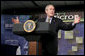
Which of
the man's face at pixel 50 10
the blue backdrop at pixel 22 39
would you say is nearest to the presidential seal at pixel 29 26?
the man's face at pixel 50 10

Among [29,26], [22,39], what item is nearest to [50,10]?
[29,26]

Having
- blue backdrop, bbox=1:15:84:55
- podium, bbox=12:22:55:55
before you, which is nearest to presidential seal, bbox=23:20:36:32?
podium, bbox=12:22:55:55

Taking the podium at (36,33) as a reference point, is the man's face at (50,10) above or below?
above

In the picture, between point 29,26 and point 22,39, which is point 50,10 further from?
point 22,39

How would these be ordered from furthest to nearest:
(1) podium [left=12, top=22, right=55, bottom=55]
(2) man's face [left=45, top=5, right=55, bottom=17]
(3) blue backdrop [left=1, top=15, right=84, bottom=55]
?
(3) blue backdrop [left=1, top=15, right=84, bottom=55] < (2) man's face [left=45, top=5, right=55, bottom=17] < (1) podium [left=12, top=22, right=55, bottom=55]

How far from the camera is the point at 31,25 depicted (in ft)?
3.70

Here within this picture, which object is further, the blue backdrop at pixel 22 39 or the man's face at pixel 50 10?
the blue backdrop at pixel 22 39

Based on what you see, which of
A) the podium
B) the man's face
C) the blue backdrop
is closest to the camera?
the podium

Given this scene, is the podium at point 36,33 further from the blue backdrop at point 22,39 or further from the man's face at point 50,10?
the blue backdrop at point 22,39

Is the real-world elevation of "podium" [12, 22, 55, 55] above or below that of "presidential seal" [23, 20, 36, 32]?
below

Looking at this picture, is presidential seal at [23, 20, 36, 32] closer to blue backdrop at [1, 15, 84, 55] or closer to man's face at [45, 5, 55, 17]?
man's face at [45, 5, 55, 17]

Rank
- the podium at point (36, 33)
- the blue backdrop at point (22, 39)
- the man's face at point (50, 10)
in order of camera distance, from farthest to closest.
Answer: the blue backdrop at point (22, 39), the man's face at point (50, 10), the podium at point (36, 33)

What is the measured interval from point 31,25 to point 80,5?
3.07 meters

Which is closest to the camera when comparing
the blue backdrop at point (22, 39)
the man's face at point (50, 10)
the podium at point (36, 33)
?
the podium at point (36, 33)
